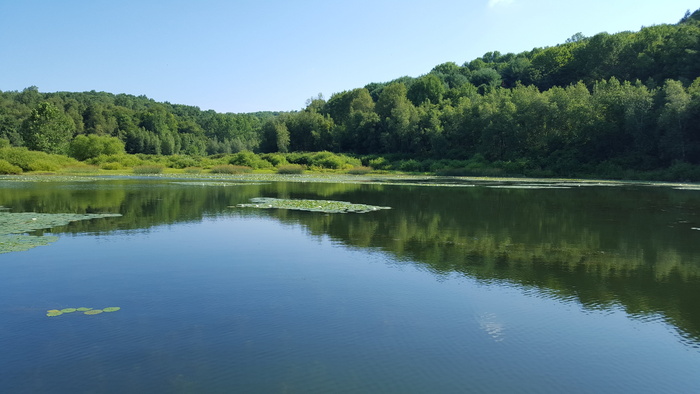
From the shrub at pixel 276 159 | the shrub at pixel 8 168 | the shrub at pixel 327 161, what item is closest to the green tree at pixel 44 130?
the shrub at pixel 8 168

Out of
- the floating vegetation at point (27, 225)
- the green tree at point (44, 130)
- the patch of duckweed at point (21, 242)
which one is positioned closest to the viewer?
the patch of duckweed at point (21, 242)

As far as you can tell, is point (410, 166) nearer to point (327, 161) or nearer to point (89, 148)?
point (327, 161)

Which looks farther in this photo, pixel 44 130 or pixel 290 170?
pixel 44 130

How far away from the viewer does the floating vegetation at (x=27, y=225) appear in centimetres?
1355

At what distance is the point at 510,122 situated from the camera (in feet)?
227

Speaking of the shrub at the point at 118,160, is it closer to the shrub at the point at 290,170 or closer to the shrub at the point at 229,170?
the shrub at the point at 229,170

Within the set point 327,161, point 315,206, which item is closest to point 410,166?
point 327,161

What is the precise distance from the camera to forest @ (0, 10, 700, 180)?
55.5 meters

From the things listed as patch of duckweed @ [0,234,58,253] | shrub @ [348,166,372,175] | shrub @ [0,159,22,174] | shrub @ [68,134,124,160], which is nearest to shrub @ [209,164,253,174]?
shrub @ [348,166,372,175]

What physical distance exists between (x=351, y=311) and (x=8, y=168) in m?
64.7

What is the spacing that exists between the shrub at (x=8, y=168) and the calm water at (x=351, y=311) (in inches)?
2037

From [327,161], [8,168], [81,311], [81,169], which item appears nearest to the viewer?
[81,311]

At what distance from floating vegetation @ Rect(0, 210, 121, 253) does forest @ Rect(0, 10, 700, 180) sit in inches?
1919

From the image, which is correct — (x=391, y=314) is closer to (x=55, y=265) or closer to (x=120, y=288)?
(x=120, y=288)
